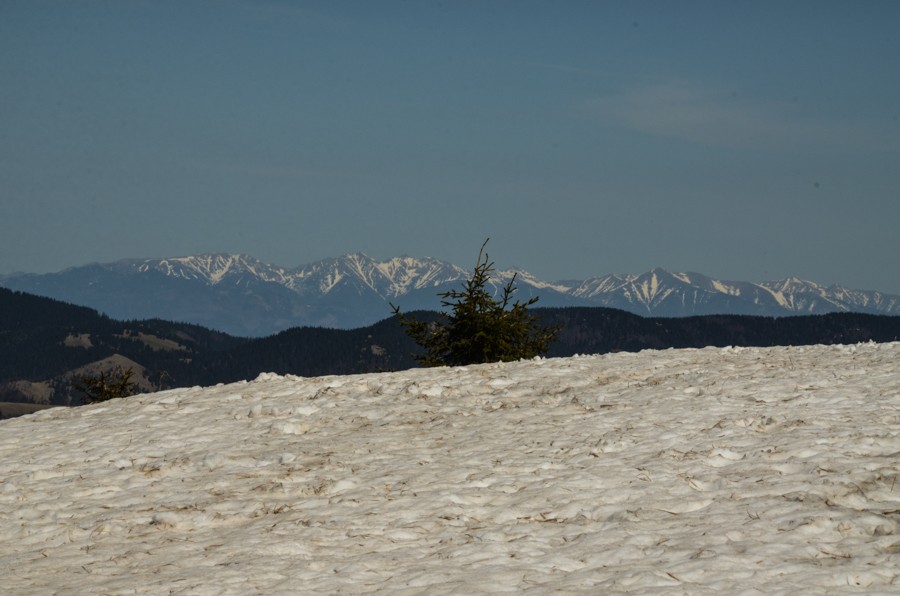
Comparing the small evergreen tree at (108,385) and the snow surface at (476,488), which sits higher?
the snow surface at (476,488)

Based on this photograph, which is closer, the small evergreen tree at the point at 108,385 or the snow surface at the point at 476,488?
the snow surface at the point at 476,488

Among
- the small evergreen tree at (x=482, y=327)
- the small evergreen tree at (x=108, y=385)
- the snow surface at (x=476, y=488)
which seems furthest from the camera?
the small evergreen tree at (x=108, y=385)

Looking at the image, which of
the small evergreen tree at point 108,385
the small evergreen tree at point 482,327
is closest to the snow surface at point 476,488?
the small evergreen tree at point 482,327

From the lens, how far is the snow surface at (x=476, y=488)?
934 centimetres

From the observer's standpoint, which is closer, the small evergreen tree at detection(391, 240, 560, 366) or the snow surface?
the snow surface

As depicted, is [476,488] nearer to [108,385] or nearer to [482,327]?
[482,327]

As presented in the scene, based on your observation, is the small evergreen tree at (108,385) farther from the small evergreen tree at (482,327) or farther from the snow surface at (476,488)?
the snow surface at (476,488)

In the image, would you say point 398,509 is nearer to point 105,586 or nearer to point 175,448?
point 105,586

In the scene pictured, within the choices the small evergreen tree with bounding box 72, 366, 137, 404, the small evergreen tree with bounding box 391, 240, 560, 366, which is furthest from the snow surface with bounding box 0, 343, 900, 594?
the small evergreen tree with bounding box 72, 366, 137, 404

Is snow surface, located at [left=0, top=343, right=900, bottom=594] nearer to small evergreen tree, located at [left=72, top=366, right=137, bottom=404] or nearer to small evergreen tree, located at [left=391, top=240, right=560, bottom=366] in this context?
small evergreen tree, located at [left=391, top=240, right=560, bottom=366]

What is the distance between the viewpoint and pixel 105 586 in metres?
9.33

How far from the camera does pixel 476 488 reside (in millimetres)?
12109

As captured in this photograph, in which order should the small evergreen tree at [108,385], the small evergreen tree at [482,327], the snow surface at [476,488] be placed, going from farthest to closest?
the small evergreen tree at [108,385] < the small evergreen tree at [482,327] < the snow surface at [476,488]

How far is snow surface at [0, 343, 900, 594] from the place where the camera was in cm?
934
